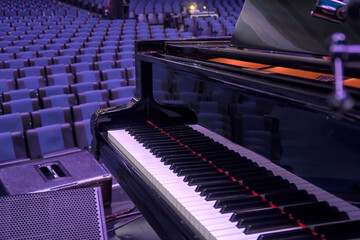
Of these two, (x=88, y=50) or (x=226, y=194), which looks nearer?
(x=226, y=194)

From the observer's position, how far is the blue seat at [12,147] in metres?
2.34

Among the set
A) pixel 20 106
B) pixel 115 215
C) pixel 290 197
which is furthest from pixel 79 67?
pixel 290 197

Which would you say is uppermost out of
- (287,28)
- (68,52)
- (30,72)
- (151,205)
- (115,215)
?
(287,28)

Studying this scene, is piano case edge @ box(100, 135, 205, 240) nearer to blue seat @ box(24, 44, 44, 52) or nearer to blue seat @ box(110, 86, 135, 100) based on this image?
blue seat @ box(110, 86, 135, 100)

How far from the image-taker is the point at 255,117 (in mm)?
873

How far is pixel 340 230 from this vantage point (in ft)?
2.12

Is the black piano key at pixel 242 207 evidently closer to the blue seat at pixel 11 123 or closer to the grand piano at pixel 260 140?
the grand piano at pixel 260 140

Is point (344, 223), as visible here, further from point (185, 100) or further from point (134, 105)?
point (134, 105)

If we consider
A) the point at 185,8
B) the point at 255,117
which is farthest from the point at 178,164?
the point at 185,8

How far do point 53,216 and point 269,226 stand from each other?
2.29 ft

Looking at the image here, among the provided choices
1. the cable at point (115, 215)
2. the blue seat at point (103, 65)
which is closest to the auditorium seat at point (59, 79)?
the blue seat at point (103, 65)

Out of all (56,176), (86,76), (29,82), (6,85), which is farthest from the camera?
(86,76)

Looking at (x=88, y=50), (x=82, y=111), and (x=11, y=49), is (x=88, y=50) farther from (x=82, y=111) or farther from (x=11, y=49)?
(x=82, y=111)

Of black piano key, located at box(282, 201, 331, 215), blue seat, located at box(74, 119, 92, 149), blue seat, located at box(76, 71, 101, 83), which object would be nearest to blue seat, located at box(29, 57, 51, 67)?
blue seat, located at box(76, 71, 101, 83)
